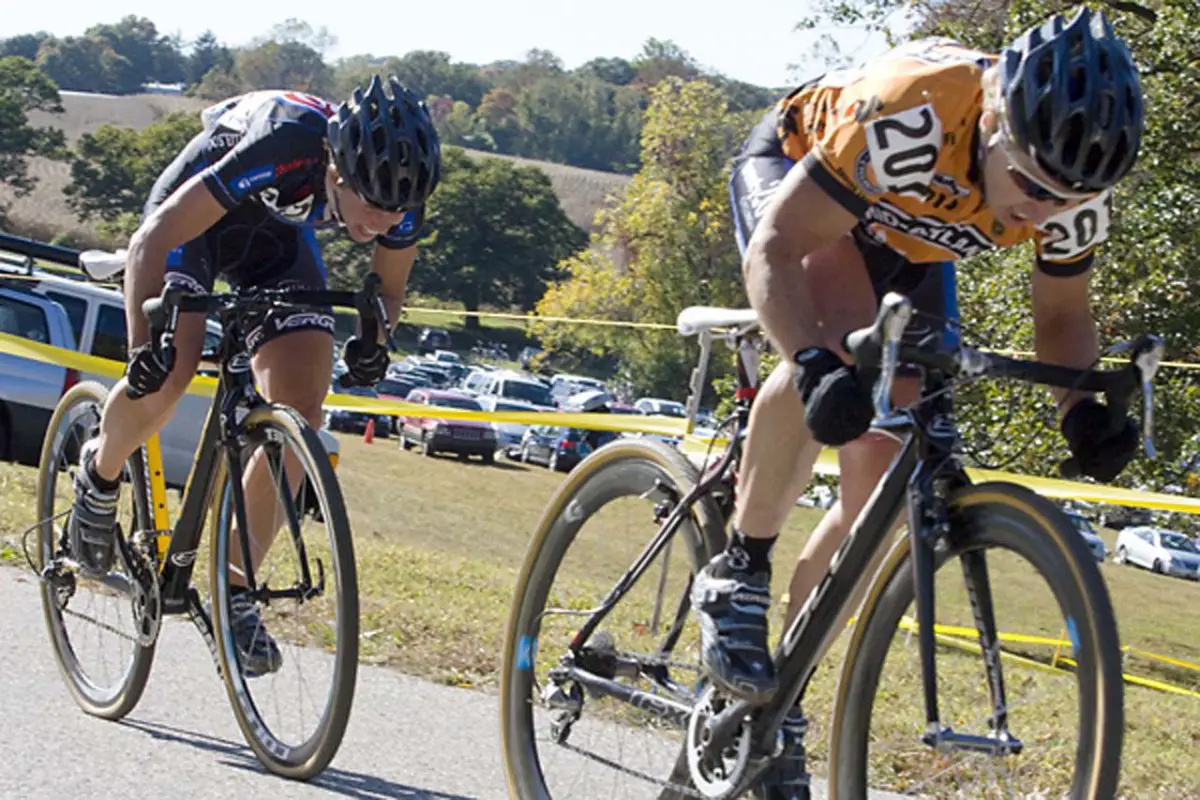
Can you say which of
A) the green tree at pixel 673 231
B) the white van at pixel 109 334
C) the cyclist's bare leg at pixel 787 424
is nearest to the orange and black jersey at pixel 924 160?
the cyclist's bare leg at pixel 787 424

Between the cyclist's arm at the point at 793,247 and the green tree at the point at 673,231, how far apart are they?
179ft

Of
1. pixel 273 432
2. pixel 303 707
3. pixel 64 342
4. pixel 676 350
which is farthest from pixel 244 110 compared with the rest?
pixel 676 350

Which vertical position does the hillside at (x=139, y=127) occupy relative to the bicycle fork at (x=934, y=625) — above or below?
above

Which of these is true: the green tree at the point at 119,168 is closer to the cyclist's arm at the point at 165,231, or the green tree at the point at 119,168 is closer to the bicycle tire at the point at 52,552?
the bicycle tire at the point at 52,552

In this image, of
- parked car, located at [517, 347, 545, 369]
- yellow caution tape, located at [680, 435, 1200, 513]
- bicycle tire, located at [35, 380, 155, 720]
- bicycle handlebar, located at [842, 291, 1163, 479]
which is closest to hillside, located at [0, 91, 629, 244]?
parked car, located at [517, 347, 545, 369]

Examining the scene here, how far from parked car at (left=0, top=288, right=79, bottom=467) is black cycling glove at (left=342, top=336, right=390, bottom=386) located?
29.6ft

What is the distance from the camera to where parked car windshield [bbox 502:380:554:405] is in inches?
1912

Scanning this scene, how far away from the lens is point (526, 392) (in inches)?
1925

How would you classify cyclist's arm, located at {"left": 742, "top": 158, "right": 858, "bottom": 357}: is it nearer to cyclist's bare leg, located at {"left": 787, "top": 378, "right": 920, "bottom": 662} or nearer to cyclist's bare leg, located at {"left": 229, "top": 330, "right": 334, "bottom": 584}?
cyclist's bare leg, located at {"left": 787, "top": 378, "right": 920, "bottom": 662}

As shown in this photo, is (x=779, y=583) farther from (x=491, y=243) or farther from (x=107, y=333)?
(x=491, y=243)

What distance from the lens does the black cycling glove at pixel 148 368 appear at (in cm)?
452

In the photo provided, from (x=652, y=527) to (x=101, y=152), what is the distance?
108 meters

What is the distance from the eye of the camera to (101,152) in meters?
106

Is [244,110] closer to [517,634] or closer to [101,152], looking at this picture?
[517,634]
